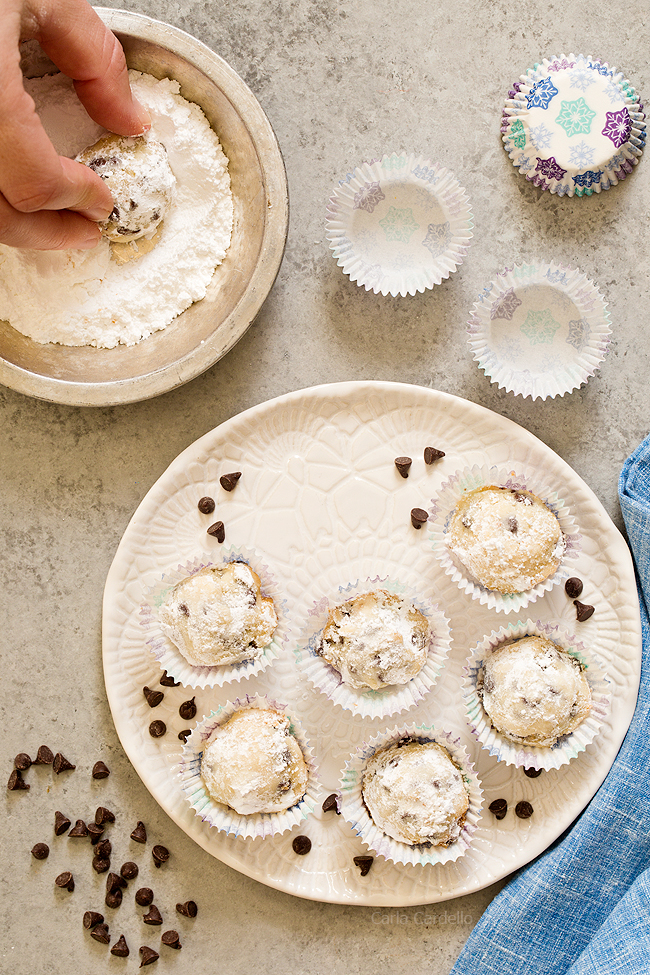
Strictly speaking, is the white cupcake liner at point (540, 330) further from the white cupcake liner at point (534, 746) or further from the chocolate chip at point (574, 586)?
the white cupcake liner at point (534, 746)

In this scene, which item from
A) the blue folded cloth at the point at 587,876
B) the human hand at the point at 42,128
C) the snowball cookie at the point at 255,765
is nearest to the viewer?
the human hand at the point at 42,128

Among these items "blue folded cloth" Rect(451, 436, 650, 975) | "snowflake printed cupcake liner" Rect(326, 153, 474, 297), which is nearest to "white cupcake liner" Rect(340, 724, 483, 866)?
"blue folded cloth" Rect(451, 436, 650, 975)

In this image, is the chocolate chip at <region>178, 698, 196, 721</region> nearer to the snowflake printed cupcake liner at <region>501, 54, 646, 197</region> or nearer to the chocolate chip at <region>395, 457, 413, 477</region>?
the chocolate chip at <region>395, 457, 413, 477</region>

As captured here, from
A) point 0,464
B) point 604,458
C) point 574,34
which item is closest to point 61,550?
point 0,464

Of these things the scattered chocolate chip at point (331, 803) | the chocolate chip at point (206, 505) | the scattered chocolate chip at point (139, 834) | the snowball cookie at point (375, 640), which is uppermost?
the chocolate chip at point (206, 505)

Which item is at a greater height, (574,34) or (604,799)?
(574,34)

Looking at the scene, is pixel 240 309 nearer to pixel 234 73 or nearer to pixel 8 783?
pixel 234 73

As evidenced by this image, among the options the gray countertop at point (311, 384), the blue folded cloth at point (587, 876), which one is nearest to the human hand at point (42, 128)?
the gray countertop at point (311, 384)
